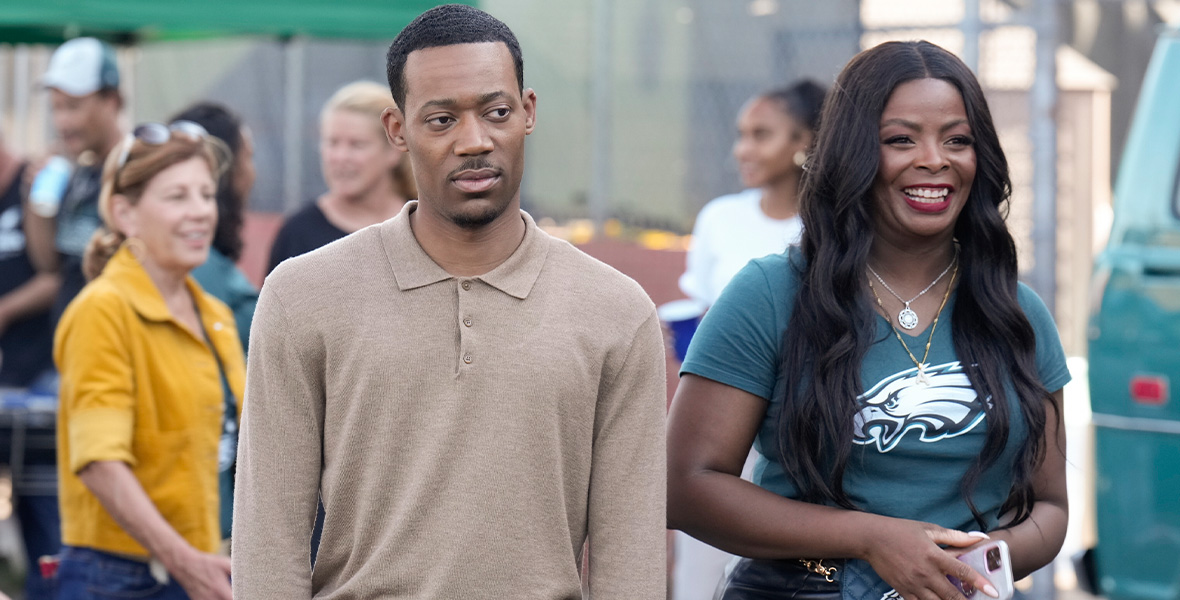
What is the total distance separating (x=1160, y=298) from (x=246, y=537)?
3.33 meters

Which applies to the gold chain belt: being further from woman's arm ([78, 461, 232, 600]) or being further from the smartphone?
woman's arm ([78, 461, 232, 600])

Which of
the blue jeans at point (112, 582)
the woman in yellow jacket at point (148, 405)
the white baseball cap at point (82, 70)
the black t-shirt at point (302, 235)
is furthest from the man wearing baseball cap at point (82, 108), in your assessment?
the blue jeans at point (112, 582)

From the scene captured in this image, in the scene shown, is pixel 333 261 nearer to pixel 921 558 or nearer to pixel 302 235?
pixel 921 558

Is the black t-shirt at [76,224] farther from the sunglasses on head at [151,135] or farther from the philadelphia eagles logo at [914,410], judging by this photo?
the philadelphia eagles logo at [914,410]

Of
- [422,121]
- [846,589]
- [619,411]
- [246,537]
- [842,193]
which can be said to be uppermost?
[422,121]

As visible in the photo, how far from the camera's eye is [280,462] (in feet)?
7.06

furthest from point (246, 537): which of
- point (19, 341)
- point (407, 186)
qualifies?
point (19, 341)

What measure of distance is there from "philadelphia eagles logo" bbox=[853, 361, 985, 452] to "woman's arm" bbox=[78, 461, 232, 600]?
63.0 inches

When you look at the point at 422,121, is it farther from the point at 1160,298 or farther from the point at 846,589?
the point at 1160,298

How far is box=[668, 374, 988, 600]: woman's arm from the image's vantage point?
233 cm

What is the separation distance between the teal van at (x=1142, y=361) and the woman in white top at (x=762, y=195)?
1124mm

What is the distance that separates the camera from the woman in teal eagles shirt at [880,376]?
2.44m

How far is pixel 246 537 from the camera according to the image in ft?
7.07

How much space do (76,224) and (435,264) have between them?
3.48 meters
